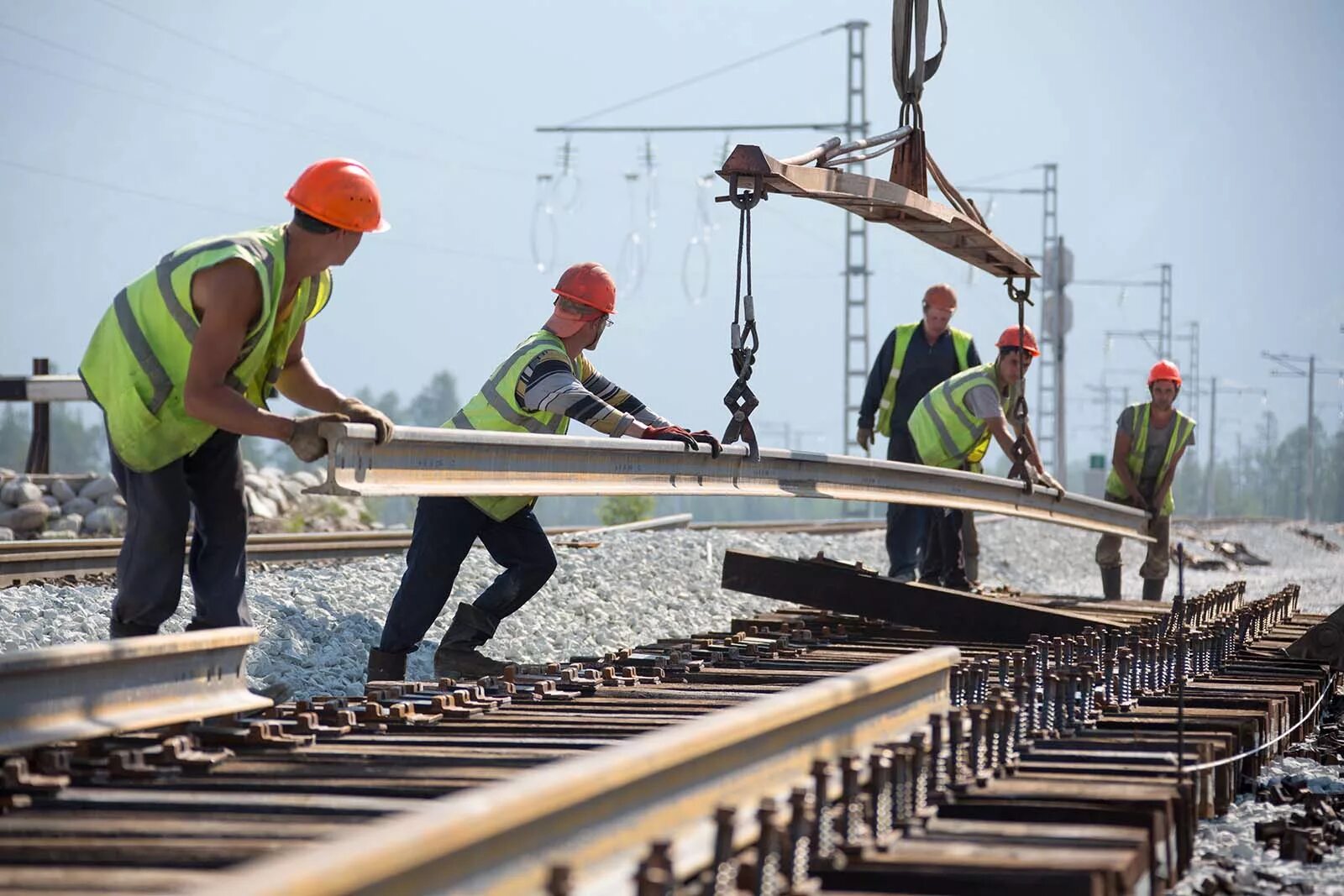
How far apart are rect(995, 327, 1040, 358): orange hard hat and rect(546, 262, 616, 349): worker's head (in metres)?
3.98

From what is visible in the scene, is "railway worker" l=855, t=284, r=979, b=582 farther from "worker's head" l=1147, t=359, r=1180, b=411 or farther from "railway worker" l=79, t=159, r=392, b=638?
"railway worker" l=79, t=159, r=392, b=638

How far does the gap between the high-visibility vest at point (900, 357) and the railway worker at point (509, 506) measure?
4917 millimetres

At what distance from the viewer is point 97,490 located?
17.1 m

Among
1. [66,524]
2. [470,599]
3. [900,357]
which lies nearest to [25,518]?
[66,524]

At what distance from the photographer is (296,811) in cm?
353

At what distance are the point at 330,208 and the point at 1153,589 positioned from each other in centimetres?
949

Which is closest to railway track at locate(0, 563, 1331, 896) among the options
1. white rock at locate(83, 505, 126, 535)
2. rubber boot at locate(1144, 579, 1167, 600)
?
rubber boot at locate(1144, 579, 1167, 600)

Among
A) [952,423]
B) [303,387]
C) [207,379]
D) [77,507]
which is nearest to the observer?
[207,379]

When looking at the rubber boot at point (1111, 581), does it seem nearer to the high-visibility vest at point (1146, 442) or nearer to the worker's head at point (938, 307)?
the high-visibility vest at point (1146, 442)

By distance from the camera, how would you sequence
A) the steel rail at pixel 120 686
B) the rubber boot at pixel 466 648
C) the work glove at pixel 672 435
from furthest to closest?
the rubber boot at pixel 466 648 → the work glove at pixel 672 435 → the steel rail at pixel 120 686

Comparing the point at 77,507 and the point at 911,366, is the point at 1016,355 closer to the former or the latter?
the point at 911,366

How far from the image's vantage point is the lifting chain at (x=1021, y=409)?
10.2 m

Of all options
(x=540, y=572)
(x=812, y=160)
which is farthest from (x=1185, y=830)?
(x=812, y=160)

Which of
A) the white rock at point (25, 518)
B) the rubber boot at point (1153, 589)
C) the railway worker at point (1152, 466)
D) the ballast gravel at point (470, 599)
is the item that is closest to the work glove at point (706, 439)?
the ballast gravel at point (470, 599)
